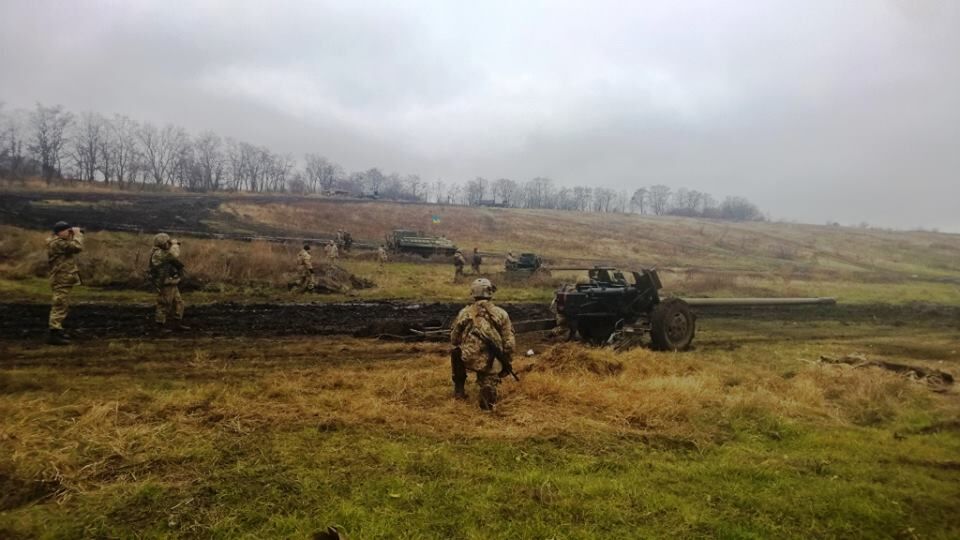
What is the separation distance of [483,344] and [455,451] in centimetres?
179

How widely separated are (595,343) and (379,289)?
35.6 feet

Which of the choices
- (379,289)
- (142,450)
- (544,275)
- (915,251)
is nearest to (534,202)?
(915,251)

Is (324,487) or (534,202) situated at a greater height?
(534,202)

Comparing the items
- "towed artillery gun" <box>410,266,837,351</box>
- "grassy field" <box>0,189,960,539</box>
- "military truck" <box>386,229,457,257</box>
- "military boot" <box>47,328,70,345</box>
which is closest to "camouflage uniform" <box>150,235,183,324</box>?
"grassy field" <box>0,189,960,539</box>

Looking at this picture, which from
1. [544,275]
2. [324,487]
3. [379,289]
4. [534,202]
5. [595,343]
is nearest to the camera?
[324,487]

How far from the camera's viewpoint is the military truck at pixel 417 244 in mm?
33281

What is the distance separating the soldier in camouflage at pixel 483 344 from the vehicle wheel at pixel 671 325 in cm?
561

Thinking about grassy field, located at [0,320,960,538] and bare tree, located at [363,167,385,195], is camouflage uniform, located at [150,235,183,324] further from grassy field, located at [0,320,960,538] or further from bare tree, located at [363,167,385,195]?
bare tree, located at [363,167,385,195]

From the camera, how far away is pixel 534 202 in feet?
387

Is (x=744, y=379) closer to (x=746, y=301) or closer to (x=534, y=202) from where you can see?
(x=746, y=301)

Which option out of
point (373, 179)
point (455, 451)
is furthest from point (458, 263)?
point (373, 179)

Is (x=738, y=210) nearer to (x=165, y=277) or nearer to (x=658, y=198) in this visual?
(x=658, y=198)

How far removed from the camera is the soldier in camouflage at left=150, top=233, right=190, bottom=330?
40.2ft

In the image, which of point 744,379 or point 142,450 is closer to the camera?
point 142,450
